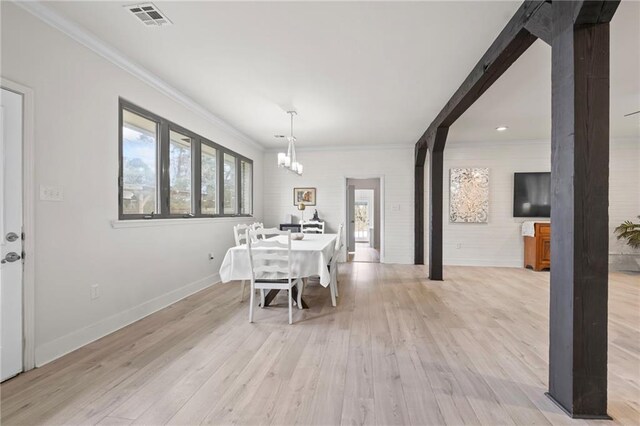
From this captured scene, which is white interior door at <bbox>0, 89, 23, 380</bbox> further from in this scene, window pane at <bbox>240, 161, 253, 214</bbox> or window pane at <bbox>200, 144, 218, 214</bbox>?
window pane at <bbox>240, 161, 253, 214</bbox>

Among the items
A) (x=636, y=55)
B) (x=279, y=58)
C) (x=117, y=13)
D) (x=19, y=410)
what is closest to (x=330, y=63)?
(x=279, y=58)

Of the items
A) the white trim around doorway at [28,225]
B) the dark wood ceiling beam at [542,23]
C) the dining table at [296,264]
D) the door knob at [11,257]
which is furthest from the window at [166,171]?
the dark wood ceiling beam at [542,23]

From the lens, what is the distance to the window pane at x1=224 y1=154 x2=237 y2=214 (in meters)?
5.39

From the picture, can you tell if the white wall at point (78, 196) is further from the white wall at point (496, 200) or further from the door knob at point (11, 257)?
the white wall at point (496, 200)

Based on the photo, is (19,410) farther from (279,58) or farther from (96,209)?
(279,58)

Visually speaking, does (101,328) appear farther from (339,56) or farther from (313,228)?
(313,228)

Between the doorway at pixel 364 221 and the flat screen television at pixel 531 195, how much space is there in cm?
285

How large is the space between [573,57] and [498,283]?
402cm

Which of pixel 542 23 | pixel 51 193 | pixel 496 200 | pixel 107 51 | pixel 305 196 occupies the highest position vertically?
pixel 107 51

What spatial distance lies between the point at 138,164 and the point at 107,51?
1.09m

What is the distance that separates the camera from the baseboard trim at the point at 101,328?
2.24 metres

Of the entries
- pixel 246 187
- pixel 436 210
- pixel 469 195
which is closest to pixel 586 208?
pixel 436 210

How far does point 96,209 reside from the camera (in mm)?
2668

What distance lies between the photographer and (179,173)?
4.00 metres
